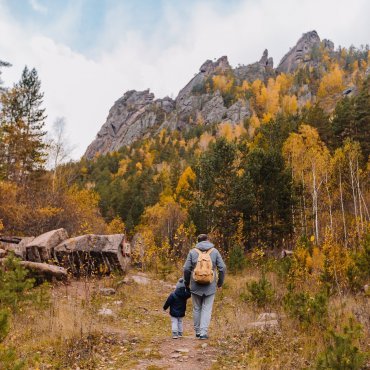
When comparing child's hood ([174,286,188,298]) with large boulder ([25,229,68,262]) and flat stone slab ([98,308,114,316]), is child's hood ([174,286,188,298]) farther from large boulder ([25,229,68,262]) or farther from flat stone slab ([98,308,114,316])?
large boulder ([25,229,68,262])

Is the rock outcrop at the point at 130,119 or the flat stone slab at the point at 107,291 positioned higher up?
the rock outcrop at the point at 130,119

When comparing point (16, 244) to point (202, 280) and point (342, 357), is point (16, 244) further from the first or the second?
point (342, 357)

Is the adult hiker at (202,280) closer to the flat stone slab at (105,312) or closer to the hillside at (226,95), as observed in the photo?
the flat stone slab at (105,312)

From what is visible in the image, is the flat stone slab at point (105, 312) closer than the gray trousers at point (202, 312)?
No

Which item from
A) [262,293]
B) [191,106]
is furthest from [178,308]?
[191,106]

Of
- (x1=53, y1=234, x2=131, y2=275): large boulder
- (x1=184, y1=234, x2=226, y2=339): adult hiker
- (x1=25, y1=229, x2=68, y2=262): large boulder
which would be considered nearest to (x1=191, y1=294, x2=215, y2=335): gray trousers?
(x1=184, y1=234, x2=226, y2=339): adult hiker

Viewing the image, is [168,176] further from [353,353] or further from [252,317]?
[353,353]

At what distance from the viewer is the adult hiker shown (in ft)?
22.6

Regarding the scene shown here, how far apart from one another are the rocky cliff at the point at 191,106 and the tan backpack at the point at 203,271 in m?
87.7

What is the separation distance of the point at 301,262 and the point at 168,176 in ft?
138

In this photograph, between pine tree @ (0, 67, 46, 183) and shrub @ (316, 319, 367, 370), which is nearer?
shrub @ (316, 319, 367, 370)

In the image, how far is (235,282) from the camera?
1526cm

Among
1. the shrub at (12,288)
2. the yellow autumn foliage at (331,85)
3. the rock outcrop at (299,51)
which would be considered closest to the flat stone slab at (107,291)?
the shrub at (12,288)

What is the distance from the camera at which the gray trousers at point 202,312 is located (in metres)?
6.91
